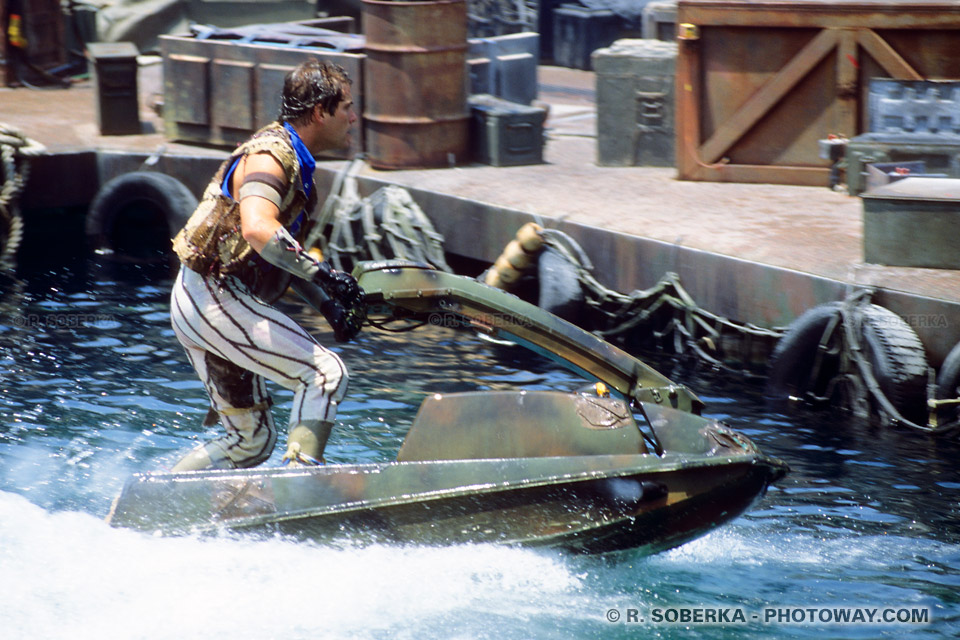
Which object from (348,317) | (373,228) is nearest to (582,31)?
(373,228)

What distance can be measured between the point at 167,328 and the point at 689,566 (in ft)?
17.1

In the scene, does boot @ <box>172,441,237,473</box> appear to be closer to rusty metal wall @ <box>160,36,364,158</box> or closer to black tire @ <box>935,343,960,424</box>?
black tire @ <box>935,343,960,424</box>

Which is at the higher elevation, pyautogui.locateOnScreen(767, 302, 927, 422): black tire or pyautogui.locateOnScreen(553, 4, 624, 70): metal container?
pyautogui.locateOnScreen(553, 4, 624, 70): metal container

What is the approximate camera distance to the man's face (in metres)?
4.54

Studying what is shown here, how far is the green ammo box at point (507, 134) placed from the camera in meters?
10.1

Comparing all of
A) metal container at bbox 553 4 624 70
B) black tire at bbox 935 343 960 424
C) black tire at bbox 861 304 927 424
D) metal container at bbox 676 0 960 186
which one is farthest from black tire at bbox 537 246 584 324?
metal container at bbox 553 4 624 70

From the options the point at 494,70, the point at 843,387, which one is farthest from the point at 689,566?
the point at 494,70

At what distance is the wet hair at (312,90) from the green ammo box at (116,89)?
305 inches

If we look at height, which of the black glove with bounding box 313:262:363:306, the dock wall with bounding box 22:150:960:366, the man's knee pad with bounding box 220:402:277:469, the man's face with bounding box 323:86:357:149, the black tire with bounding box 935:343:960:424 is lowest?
the black tire with bounding box 935:343:960:424

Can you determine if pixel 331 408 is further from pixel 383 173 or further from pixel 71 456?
pixel 383 173

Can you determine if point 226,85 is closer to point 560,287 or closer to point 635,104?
point 635,104

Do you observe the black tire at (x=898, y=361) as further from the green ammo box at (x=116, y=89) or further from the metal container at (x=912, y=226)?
the green ammo box at (x=116, y=89)

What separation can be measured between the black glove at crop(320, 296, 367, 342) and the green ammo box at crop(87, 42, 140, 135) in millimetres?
7916

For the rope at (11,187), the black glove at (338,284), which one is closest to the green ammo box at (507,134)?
the rope at (11,187)
